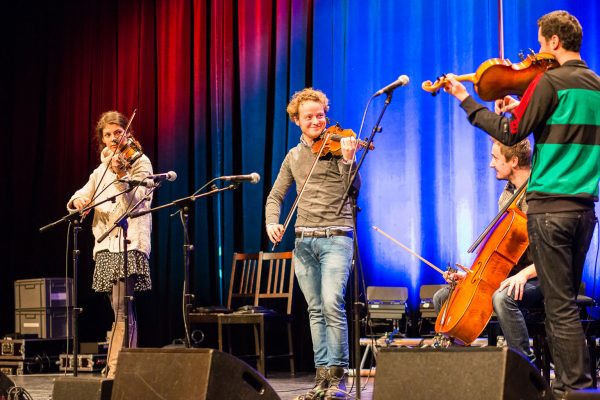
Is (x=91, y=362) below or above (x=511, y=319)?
below

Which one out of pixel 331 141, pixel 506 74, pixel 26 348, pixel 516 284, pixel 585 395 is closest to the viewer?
pixel 585 395

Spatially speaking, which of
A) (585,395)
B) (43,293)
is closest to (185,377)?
(585,395)

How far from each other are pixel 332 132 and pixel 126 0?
13.4 ft

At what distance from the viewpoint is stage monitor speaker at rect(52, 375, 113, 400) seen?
2.89m

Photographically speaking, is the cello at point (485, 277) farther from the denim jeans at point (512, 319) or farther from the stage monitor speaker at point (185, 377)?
the stage monitor speaker at point (185, 377)

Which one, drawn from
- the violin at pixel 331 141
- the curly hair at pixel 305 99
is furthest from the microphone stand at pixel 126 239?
the violin at pixel 331 141

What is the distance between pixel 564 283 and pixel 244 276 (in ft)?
12.5

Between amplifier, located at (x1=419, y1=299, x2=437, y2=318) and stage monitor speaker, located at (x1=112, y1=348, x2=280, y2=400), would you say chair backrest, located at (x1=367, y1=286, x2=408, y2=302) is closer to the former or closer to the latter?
amplifier, located at (x1=419, y1=299, x2=437, y2=318)

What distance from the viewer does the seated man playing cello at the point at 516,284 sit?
3.75m

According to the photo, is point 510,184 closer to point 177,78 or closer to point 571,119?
point 571,119

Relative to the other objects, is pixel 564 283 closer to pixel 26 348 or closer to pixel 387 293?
pixel 387 293

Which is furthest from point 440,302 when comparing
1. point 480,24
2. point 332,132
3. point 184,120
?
point 184,120

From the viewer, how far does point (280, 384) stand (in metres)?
5.31

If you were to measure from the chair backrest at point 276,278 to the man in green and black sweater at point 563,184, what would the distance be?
3.29 meters
